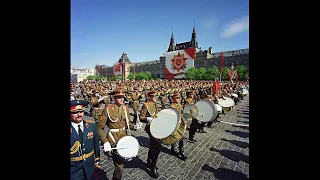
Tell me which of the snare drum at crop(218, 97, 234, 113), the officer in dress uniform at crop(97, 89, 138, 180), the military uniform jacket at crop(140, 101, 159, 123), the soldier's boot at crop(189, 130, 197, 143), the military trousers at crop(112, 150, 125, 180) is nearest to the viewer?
the military trousers at crop(112, 150, 125, 180)

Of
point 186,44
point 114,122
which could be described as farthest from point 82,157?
point 186,44

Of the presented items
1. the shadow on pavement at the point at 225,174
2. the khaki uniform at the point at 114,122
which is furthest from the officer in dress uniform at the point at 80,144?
the shadow on pavement at the point at 225,174

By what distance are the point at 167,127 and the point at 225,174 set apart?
6.61 feet

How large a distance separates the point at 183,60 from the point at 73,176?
5035 centimetres

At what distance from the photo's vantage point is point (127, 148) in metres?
3.26

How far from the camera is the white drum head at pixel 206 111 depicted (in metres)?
5.92

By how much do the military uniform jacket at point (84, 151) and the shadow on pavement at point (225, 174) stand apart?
3029 millimetres

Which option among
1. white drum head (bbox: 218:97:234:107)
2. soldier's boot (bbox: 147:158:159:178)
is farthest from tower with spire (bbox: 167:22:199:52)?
soldier's boot (bbox: 147:158:159:178)

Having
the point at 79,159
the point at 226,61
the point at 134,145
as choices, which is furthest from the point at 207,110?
the point at 226,61

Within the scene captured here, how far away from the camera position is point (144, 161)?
16.5 feet

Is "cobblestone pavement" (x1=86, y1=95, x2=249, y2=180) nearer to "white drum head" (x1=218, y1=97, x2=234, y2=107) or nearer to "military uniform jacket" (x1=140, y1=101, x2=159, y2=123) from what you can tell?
"military uniform jacket" (x1=140, y1=101, x2=159, y2=123)

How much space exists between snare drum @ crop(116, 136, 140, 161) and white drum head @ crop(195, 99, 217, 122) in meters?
3.32

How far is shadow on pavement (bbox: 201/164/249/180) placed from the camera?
13.8 feet

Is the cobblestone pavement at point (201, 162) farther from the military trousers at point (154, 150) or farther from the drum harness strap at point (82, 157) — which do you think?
the drum harness strap at point (82, 157)
